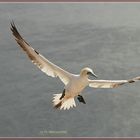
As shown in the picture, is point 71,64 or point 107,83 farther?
point 71,64

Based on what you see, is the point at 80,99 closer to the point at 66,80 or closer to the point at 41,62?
the point at 66,80

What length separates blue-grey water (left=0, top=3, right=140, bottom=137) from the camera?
11.1ft

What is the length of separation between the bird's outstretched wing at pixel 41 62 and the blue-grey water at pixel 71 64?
2.8 inches

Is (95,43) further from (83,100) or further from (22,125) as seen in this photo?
(22,125)

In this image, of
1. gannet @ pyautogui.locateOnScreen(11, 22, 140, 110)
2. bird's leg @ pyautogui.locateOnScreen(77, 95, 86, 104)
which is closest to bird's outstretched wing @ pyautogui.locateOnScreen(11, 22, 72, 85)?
gannet @ pyautogui.locateOnScreen(11, 22, 140, 110)

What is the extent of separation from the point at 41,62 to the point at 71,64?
0.70 ft

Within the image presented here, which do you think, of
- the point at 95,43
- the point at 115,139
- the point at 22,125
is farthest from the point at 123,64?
the point at 22,125

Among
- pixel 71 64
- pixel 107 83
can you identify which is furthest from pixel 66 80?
pixel 107 83

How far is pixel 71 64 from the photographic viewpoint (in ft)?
11.2

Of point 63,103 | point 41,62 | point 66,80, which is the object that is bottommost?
point 63,103

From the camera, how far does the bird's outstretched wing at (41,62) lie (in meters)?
3.24

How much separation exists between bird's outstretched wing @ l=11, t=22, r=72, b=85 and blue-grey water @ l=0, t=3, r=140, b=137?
71 mm

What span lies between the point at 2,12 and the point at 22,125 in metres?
0.66

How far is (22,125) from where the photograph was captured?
3.39 m
